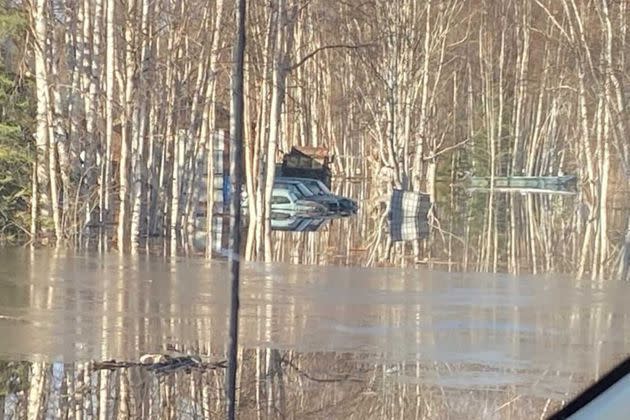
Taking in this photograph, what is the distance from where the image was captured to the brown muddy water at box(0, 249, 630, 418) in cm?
468

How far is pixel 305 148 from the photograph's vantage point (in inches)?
400

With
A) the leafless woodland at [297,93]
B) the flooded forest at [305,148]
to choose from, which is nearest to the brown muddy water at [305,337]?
the flooded forest at [305,148]

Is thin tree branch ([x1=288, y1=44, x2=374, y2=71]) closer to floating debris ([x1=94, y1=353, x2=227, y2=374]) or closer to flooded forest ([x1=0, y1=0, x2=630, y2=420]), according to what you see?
flooded forest ([x1=0, y1=0, x2=630, y2=420])

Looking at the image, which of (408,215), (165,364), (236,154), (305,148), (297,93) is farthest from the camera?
(408,215)

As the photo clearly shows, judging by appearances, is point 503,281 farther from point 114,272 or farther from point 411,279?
point 114,272

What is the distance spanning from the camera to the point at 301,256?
11195mm

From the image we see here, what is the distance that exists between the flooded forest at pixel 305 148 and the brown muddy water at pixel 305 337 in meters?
0.05

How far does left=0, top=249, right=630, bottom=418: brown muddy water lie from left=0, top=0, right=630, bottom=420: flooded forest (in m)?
0.05

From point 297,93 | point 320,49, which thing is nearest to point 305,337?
point 320,49

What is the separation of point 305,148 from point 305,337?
404 cm

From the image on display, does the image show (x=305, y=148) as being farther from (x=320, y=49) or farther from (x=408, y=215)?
(x=408, y=215)

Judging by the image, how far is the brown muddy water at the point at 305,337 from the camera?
468 centimetres

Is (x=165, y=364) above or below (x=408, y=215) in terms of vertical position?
below

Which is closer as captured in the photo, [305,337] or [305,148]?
[305,337]
